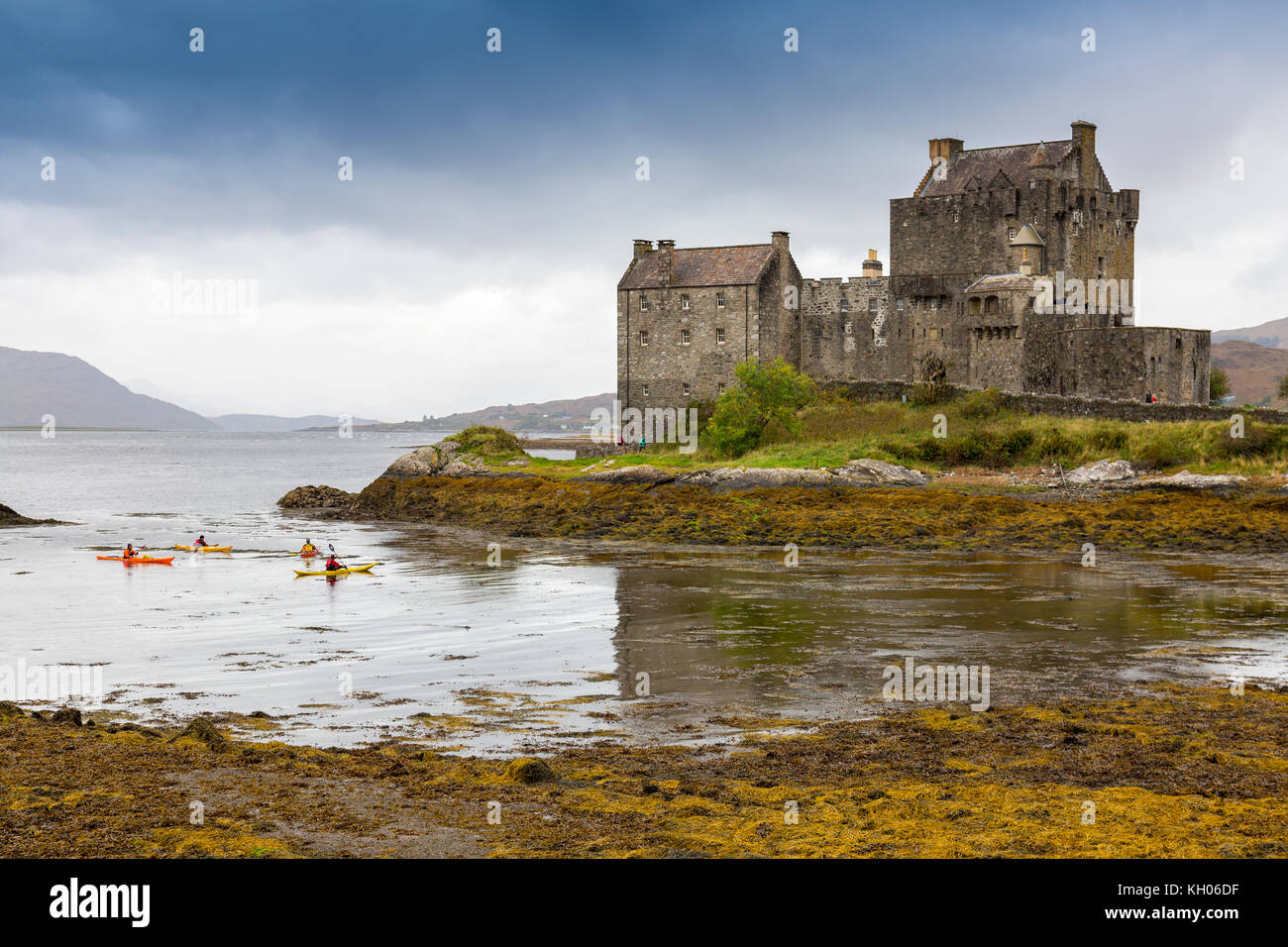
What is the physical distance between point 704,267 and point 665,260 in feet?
8.03

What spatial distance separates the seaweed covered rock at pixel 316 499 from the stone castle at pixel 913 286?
18636 millimetres

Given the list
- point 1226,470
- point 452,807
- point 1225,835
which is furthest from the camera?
point 1226,470

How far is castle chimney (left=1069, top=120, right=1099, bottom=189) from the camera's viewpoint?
230 ft

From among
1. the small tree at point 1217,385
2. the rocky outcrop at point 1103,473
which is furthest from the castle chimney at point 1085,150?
the rocky outcrop at point 1103,473

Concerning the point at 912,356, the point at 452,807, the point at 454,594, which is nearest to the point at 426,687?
the point at 452,807

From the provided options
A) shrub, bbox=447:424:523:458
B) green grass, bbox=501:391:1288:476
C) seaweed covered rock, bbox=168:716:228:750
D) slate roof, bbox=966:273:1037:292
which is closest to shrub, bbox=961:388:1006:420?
green grass, bbox=501:391:1288:476

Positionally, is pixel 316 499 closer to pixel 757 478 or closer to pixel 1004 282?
pixel 757 478

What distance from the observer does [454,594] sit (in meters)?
28.5

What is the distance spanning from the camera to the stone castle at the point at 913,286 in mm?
66750

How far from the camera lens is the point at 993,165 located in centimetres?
7162

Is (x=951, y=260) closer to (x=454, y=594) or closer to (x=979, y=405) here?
(x=979, y=405)

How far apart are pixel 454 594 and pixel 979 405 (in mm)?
33085

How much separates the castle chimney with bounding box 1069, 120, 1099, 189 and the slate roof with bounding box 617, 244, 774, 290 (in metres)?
19.5

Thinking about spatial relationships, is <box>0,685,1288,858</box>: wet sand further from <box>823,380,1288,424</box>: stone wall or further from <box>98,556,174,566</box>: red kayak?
<box>823,380,1288,424</box>: stone wall
